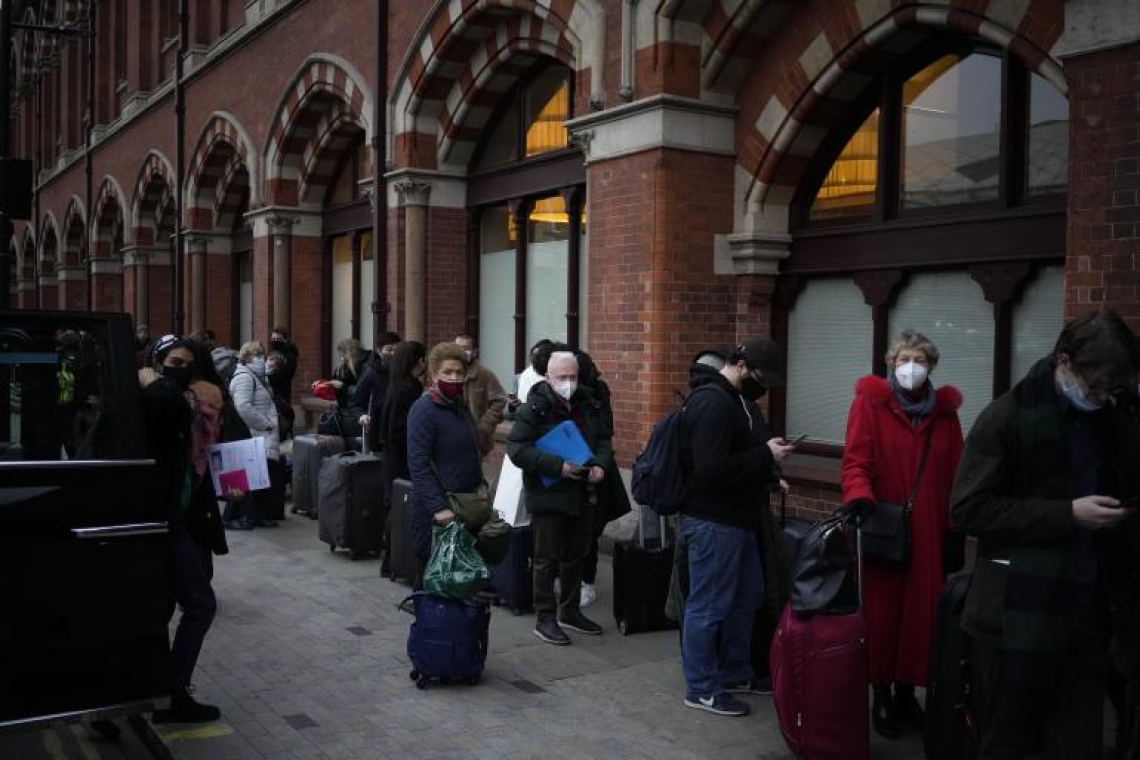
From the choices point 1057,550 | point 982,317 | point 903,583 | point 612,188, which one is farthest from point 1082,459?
point 612,188

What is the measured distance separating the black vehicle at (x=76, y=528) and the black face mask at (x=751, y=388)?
8.52 ft

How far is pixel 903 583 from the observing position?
480 centimetres

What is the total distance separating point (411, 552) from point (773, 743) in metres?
3.52

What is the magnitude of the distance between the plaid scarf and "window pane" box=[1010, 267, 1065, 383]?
3.93 metres

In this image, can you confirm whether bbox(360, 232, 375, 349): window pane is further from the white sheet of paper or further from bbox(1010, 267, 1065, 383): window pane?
the white sheet of paper

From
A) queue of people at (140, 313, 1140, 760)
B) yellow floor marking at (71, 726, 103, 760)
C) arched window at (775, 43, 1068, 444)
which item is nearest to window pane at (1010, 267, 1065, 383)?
arched window at (775, 43, 1068, 444)

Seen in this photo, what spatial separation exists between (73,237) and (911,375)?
34.4 m

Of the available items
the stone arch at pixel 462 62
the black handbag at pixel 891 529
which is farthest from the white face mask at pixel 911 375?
the stone arch at pixel 462 62

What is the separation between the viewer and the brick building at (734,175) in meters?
6.94

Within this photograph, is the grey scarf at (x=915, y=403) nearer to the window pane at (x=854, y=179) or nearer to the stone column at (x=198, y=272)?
the window pane at (x=854, y=179)

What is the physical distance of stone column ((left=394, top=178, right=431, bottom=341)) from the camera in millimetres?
12883

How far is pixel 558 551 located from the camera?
248 inches

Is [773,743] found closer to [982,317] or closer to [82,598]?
[82,598]

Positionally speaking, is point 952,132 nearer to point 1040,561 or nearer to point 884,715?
point 884,715
